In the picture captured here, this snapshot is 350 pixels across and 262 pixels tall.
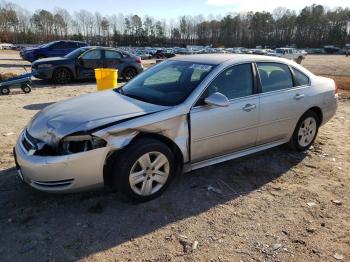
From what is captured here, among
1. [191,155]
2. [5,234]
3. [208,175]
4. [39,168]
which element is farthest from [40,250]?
[208,175]

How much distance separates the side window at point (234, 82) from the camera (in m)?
4.26

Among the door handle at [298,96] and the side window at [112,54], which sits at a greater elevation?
the side window at [112,54]

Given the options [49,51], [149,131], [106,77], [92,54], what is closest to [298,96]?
[149,131]

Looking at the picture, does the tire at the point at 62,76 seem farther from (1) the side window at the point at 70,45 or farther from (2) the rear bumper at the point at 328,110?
(2) the rear bumper at the point at 328,110

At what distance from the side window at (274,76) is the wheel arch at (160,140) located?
1597 millimetres

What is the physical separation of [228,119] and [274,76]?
121 centimetres

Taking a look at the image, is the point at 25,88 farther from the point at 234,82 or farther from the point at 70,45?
the point at 234,82

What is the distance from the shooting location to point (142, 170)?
146 inches

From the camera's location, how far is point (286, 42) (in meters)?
132

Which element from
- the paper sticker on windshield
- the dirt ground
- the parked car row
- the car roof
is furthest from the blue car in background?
the paper sticker on windshield

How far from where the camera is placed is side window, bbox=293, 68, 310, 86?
523 cm

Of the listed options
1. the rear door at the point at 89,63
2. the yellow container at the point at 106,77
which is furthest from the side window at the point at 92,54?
the yellow container at the point at 106,77

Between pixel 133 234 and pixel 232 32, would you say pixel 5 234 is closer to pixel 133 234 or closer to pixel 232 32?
pixel 133 234

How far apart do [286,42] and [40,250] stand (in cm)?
14083
